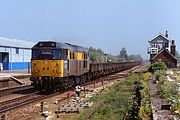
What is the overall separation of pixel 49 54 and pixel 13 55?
2782 centimetres

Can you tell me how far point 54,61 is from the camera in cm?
2267

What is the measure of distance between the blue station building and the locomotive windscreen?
22.7 meters

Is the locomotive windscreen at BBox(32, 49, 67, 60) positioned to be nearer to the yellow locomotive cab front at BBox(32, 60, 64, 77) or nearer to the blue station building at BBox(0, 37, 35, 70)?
the yellow locomotive cab front at BBox(32, 60, 64, 77)

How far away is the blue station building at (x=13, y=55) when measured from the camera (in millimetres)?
46969

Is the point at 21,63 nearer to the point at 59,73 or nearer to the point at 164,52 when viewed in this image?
the point at 164,52

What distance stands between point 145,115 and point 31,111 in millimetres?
6478

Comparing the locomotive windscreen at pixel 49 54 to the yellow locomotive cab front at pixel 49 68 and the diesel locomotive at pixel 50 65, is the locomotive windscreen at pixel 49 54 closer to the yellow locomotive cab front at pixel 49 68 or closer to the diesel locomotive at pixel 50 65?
the diesel locomotive at pixel 50 65

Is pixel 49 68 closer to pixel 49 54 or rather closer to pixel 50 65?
pixel 50 65

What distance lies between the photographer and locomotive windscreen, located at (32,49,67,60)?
22875 millimetres

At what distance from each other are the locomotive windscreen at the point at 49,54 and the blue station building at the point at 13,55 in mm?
22702

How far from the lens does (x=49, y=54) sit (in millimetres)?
22938

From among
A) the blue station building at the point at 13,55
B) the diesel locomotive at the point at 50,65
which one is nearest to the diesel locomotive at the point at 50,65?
the diesel locomotive at the point at 50,65

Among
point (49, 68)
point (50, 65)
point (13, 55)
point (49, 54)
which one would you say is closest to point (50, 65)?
point (50, 65)

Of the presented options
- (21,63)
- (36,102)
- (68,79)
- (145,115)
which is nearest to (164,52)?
(21,63)
